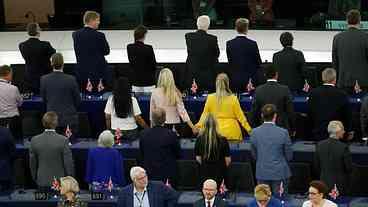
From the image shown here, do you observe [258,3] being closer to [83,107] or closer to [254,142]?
[83,107]

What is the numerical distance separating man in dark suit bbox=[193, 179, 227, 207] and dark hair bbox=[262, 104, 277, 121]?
96cm

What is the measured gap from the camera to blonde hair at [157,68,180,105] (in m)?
14.1

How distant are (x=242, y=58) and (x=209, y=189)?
327 centimetres

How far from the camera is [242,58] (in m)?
15.0

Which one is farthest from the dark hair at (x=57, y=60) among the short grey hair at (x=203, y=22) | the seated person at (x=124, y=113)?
the short grey hair at (x=203, y=22)

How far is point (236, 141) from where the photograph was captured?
1416 centimetres

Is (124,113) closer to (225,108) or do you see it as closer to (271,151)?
(225,108)

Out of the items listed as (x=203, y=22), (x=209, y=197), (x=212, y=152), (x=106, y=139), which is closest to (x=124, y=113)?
(x=106, y=139)

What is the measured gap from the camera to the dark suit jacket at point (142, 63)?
15.1 meters

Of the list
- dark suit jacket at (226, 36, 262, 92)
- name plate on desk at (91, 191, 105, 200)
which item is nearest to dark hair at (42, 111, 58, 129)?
name plate on desk at (91, 191, 105, 200)

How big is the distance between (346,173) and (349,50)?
235cm

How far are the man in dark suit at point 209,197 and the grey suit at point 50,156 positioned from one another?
5.95 ft

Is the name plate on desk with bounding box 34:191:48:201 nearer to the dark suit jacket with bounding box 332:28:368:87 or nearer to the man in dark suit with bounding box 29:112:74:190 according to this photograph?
the man in dark suit with bounding box 29:112:74:190

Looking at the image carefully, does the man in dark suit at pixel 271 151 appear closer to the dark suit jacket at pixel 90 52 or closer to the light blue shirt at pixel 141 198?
the light blue shirt at pixel 141 198
